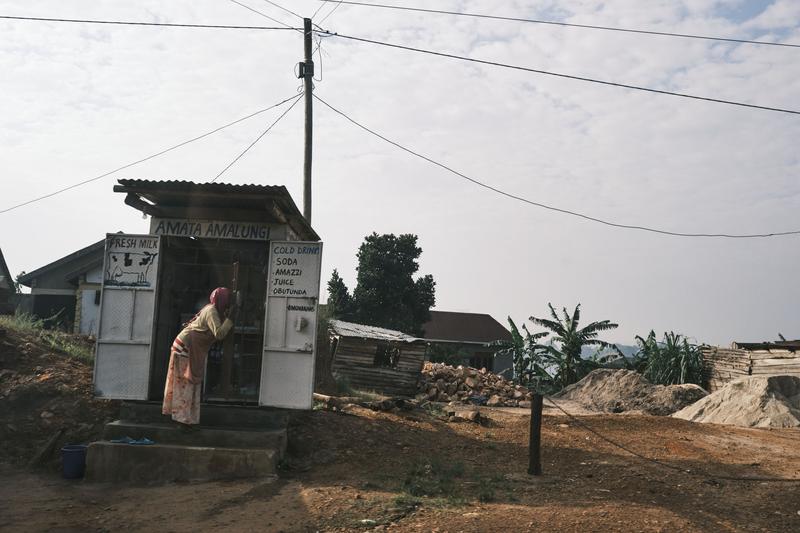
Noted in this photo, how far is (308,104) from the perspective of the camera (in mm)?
14891

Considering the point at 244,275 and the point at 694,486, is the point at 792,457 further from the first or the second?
the point at 244,275

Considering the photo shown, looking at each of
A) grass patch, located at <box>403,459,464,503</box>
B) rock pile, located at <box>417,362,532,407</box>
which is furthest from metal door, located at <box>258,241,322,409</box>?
rock pile, located at <box>417,362,532,407</box>

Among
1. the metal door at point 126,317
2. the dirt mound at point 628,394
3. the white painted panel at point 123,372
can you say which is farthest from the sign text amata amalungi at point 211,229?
the dirt mound at point 628,394

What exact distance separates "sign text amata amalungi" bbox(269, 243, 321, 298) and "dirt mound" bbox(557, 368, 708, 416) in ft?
39.5

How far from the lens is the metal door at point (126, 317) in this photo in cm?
872

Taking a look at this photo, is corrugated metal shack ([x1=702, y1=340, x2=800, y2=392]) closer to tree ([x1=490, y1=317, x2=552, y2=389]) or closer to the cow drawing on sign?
tree ([x1=490, y1=317, x2=552, y2=389])

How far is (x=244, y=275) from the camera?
34.3 feet

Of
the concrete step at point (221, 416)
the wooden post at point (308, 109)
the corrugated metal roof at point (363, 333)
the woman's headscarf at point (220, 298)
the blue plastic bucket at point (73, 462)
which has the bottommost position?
the blue plastic bucket at point (73, 462)

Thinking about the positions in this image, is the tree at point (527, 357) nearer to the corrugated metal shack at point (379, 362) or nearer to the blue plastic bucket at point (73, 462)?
the corrugated metal shack at point (379, 362)

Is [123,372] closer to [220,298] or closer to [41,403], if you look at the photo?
[41,403]

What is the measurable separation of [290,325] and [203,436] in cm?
177

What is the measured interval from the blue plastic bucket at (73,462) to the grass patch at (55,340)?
12.2ft

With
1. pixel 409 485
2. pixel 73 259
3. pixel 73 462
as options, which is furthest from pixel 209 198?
pixel 73 259

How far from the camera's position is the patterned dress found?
8008 millimetres
